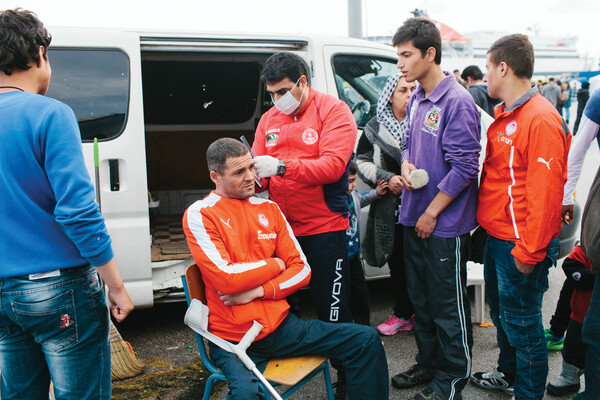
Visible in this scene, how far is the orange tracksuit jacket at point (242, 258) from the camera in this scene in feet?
7.16

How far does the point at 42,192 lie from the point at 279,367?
4.11 ft

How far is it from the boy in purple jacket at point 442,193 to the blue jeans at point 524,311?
0.20 metres

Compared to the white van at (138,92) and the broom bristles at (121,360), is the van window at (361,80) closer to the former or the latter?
the white van at (138,92)

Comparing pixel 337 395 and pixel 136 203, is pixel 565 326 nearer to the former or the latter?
pixel 337 395

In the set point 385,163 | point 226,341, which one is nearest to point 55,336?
point 226,341

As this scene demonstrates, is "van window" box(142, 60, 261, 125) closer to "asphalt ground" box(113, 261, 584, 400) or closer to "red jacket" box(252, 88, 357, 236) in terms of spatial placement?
"asphalt ground" box(113, 261, 584, 400)

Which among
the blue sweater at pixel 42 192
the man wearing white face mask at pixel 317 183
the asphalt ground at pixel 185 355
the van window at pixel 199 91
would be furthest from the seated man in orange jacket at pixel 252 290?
the van window at pixel 199 91

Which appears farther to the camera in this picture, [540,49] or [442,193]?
[540,49]

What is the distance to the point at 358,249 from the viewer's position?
129 inches

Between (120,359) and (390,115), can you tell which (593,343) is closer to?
(390,115)

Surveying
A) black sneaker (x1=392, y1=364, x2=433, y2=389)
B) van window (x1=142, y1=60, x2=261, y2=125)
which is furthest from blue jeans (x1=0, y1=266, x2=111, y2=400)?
van window (x1=142, y1=60, x2=261, y2=125)

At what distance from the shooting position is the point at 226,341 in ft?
7.05

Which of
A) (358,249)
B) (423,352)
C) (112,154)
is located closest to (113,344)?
(112,154)

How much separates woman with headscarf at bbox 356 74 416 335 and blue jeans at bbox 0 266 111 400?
6.58 ft
